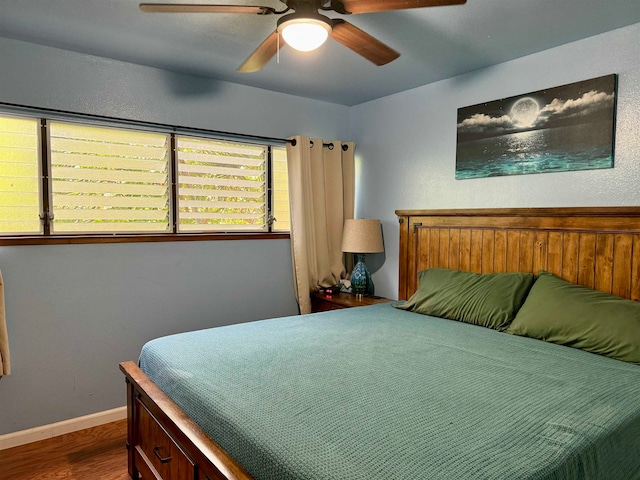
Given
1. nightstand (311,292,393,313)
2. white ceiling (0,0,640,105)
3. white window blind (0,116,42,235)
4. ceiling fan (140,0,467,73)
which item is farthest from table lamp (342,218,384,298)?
white window blind (0,116,42,235)

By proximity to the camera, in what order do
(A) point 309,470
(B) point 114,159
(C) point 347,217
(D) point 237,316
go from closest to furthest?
(A) point 309,470
(B) point 114,159
(D) point 237,316
(C) point 347,217

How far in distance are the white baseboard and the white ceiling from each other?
230 centimetres

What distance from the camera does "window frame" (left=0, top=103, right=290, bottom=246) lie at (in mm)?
2636

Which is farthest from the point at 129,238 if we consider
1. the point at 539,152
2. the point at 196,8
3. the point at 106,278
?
the point at 539,152

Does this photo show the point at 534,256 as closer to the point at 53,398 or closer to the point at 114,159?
the point at 114,159

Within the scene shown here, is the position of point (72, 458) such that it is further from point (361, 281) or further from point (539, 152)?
point (539, 152)

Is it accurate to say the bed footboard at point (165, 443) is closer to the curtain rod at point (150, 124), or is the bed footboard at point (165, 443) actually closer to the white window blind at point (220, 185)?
the white window blind at point (220, 185)

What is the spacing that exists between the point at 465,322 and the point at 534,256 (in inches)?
23.8

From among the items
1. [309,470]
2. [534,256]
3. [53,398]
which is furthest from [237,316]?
[309,470]

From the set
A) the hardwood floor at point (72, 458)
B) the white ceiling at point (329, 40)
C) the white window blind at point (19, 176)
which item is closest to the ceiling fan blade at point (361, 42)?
the white ceiling at point (329, 40)

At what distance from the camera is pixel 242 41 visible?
255 centimetres

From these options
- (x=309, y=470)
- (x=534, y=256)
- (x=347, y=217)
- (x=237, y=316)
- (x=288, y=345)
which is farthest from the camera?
(x=347, y=217)

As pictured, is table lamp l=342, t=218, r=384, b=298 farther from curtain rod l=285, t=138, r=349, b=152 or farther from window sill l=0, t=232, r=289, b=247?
curtain rod l=285, t=138, r=349, b=152

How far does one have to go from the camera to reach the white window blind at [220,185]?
3.23m
